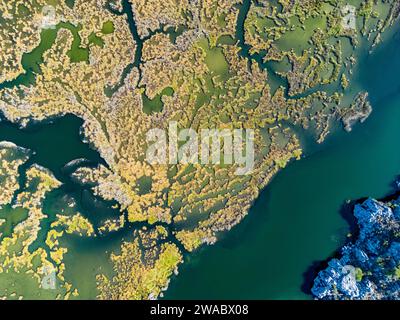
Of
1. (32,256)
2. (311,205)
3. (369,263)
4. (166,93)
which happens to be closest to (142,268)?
(32,256)

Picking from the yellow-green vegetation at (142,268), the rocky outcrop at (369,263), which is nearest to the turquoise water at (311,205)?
the rocky outcrop at (369,263)

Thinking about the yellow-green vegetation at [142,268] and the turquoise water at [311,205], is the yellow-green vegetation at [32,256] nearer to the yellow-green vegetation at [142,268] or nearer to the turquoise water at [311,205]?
the yellow-green vegetation at [142,268]

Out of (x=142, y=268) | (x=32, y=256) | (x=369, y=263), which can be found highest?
(x=32, y=256)

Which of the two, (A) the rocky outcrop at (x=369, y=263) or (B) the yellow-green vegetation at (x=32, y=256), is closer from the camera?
(B) the yellow-green vegetation at (x=32, y=256)

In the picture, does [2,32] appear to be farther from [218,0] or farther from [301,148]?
[301,148]

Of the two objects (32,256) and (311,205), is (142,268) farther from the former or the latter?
(311,205)
